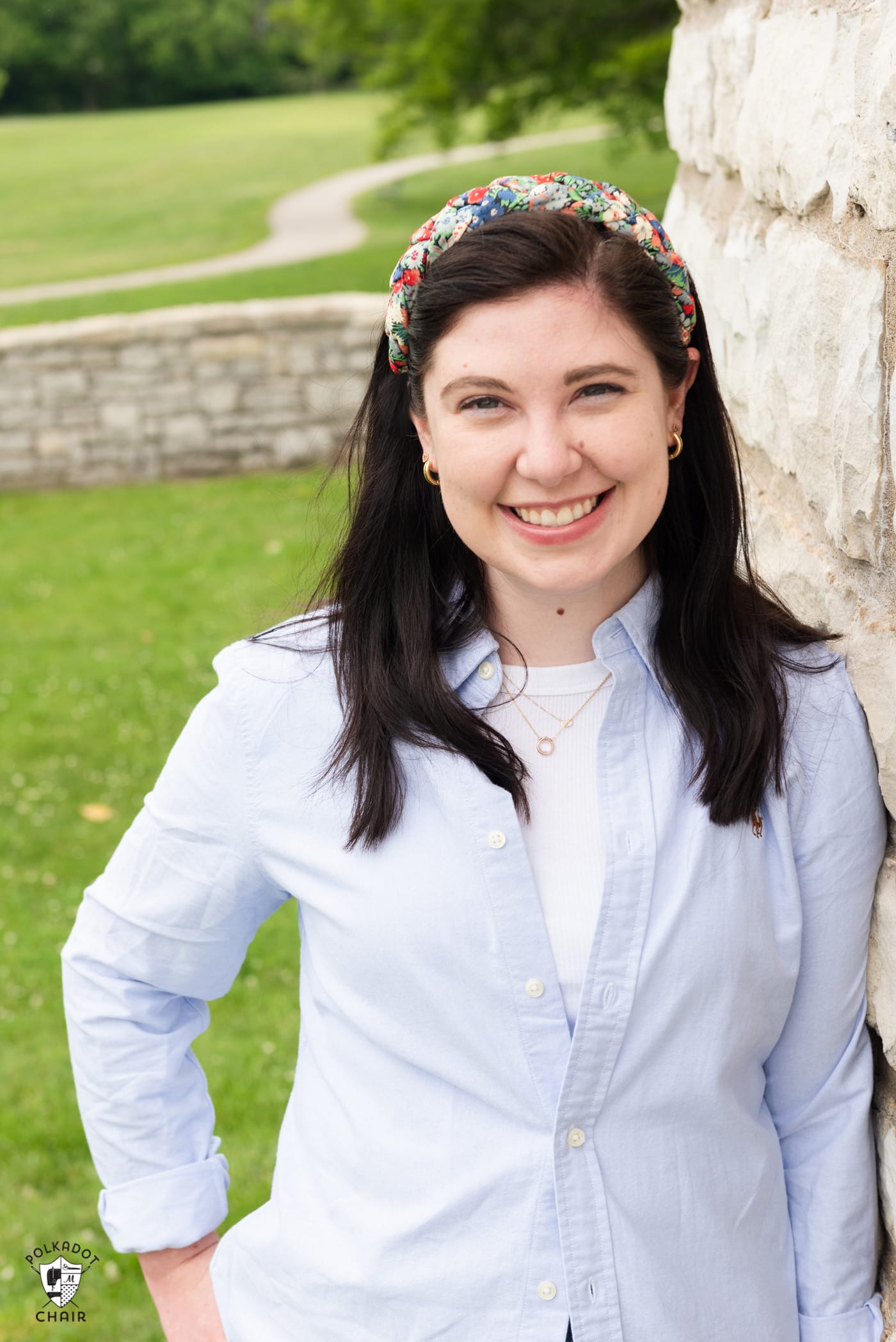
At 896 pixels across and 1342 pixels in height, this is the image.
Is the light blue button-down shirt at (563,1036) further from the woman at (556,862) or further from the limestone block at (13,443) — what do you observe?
the limestone block at (13,443)

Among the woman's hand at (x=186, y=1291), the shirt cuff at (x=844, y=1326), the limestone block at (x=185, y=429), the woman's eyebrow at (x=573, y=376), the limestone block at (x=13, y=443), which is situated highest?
the woman's eyebrow at (x=573, y=376)

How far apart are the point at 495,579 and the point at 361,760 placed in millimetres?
289

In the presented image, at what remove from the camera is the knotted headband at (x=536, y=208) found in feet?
4.75

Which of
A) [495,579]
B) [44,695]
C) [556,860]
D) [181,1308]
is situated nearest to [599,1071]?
[556,860]

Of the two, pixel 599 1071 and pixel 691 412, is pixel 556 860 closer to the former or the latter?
pixel 599 1071

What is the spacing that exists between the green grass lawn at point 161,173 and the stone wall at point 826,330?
10.6 m

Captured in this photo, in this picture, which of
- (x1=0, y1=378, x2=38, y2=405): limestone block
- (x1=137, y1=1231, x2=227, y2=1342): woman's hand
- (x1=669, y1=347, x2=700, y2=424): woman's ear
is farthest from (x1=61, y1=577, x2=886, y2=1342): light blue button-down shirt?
(x1=0, y1=378, x2=38, y2=405): limestone block

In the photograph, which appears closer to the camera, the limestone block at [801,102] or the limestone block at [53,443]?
the limestone block at [801,102]

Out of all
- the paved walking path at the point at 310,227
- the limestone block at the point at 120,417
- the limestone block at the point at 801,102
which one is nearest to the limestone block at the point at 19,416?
the limestone block at the point at 120,417

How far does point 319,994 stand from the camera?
62.9 inches

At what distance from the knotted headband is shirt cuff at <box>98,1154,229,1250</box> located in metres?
1.12

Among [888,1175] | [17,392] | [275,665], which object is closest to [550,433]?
[275,665]

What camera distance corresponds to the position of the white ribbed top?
4.82 ft

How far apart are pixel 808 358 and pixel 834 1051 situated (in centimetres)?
77
